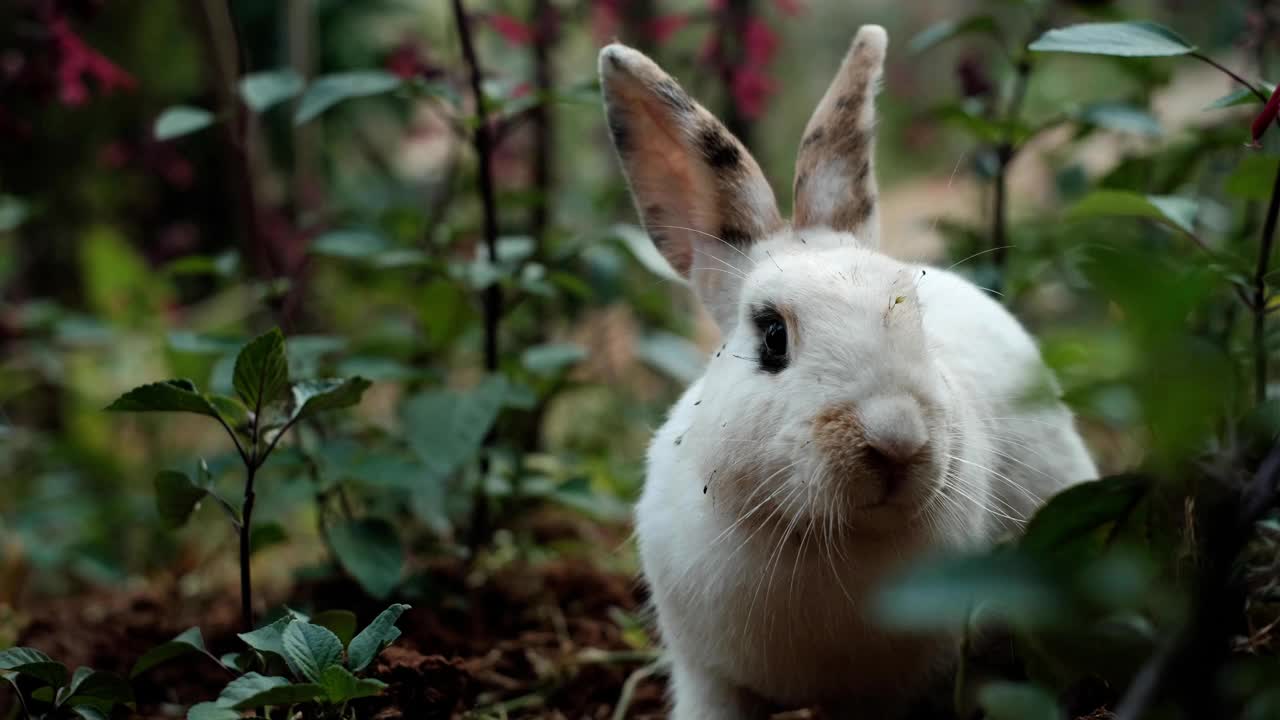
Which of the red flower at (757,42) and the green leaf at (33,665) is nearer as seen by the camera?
the green leaf at (33,665)

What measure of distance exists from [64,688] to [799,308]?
5.03ft

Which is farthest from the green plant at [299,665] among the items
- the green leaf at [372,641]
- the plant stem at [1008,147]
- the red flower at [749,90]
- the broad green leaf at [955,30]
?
the red flower at [749,90]

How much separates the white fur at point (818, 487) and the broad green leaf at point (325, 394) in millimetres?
704

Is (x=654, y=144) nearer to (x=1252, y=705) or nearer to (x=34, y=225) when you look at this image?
(x=1252, y=705)

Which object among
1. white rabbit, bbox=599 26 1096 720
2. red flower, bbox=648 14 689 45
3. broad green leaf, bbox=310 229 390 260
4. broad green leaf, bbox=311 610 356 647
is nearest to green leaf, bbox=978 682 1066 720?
white rabbit, bbox=599 26 1096 720

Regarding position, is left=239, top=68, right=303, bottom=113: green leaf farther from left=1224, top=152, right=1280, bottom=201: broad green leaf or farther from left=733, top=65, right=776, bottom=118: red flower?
left=1224, top=152, right=1280, bottom=201: broad green leaf

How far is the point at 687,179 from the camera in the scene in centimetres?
266

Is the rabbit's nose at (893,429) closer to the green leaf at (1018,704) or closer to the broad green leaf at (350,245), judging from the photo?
the green leaf at (1018,704)

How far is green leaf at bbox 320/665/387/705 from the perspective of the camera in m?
1.82

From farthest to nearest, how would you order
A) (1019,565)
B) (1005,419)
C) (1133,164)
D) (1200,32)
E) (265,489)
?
(1200,32) < (265,489) < (1133,164) < (1005,419) < (1019,565)

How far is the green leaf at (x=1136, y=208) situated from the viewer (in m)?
2.09

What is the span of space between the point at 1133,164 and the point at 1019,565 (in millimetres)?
2410

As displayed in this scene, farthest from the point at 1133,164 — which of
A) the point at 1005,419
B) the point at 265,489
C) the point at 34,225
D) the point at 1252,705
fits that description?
the point at 34,225

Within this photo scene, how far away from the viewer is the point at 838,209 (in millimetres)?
2547
